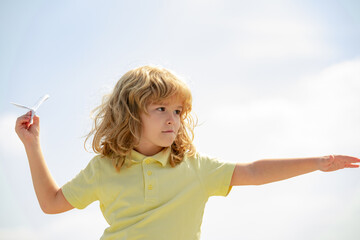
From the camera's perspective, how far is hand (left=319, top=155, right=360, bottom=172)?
2.22 metres

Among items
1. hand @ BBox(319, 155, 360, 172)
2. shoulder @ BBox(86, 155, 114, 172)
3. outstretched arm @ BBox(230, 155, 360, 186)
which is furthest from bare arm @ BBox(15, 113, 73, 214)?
hand @ BBox(319, 155, 360, 172)

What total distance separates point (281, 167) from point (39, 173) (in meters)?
1.45

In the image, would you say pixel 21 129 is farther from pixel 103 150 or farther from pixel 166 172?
pixel 166 172

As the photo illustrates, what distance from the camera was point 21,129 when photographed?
257 cm

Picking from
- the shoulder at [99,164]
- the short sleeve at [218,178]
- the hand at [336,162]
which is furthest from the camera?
the shoulder at [99,164]

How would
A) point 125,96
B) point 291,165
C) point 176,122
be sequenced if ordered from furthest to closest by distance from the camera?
1. point 125,96
2. point 176,122
3. point 291,165

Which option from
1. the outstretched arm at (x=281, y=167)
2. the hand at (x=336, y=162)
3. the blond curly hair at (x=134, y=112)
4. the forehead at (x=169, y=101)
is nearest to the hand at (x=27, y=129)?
the blond curly hair at (x=134, y=112)

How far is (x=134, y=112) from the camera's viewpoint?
2.58m

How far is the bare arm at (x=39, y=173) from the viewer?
2.50m

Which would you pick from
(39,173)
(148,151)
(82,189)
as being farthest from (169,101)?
(39,173)

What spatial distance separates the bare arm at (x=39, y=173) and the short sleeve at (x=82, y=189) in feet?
0.16

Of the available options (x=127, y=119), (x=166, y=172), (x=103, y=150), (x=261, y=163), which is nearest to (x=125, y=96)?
(x=127, y=119)

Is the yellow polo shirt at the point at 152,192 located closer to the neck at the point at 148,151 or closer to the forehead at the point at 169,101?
the neck at the point at 148,151

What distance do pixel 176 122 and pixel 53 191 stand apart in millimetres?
865
